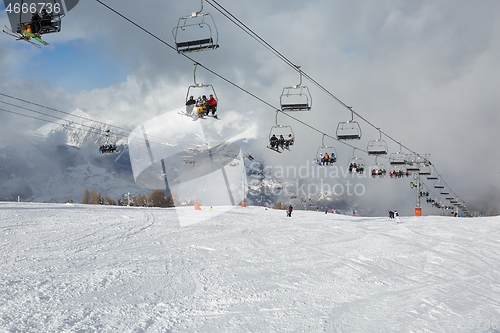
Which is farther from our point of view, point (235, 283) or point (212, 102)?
point (212, 102)

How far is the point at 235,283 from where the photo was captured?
399 inches

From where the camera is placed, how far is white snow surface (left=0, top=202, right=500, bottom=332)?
7566 mm

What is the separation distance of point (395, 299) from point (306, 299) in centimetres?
241

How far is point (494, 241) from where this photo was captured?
66.8ft

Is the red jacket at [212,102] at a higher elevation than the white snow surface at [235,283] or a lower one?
higher

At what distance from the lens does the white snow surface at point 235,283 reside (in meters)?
7.57

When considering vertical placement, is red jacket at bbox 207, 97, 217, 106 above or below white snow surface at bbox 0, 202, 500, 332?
above

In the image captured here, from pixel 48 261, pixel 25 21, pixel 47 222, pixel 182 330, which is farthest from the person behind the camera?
pixel 47 222

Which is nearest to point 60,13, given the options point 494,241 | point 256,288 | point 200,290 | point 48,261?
point 48,261

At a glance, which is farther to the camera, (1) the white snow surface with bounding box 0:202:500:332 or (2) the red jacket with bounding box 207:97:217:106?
(2) the red jacket with bounding box 207:97:217:106

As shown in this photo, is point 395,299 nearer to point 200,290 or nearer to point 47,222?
point 200,290

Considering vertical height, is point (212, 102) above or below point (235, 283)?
above

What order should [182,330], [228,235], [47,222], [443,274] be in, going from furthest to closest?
[47,222] → [228,235] → [443,274] → [182,330]

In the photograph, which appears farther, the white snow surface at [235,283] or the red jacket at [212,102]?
the red jacket at [212,102]
